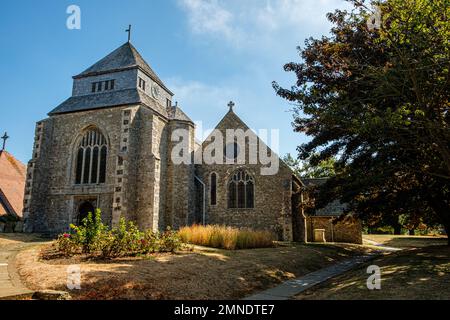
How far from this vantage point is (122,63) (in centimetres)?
2528

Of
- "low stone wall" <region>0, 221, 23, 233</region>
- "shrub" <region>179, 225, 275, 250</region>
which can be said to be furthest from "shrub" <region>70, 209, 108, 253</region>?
"low stone wall" <region>0, 221, 23, 233</region>

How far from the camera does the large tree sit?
9.03m

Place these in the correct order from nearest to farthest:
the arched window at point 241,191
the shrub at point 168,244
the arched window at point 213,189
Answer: the shrub at point 168,244, the arched window at point 241,191, the arched window at point 213,189

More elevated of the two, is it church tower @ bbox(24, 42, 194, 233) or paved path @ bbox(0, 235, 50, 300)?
church tower @ bbox(24, 42, 194, 233)

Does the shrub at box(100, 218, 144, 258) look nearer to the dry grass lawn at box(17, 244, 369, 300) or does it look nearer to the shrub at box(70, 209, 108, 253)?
the shrub at box(70, 209, 108, 253)

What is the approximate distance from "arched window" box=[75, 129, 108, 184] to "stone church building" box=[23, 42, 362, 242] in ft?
0.21

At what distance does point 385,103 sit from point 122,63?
19907mm

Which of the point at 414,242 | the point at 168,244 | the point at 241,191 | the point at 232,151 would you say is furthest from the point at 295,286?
the point at 414,242

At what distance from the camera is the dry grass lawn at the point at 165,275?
6.70 m

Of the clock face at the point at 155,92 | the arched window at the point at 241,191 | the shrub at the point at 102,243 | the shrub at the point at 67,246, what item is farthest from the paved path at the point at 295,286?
the clock face at the point at 155,92

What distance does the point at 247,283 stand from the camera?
9.02 metres

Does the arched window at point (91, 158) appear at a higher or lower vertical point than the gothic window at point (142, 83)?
lower

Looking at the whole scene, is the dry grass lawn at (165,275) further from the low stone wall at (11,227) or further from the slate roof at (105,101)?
the slate roof at (105,101)

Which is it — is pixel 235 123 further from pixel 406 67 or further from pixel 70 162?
pixel 406 67
